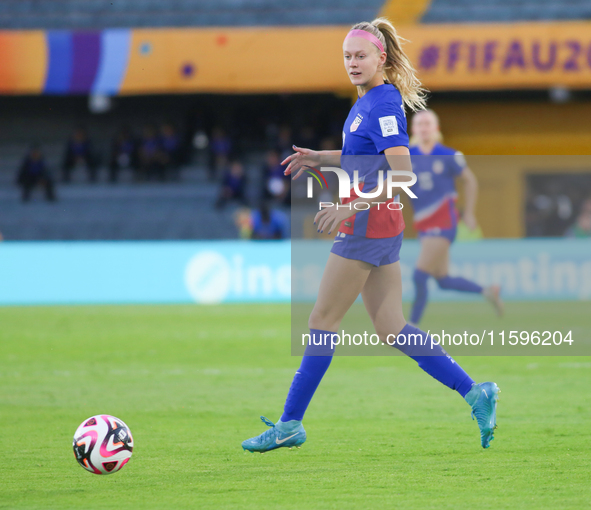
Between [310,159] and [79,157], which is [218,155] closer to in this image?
[79,157]

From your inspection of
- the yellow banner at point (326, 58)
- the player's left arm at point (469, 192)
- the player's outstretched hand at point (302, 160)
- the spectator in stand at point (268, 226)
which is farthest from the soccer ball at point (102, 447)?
the yellow banner at point (326, 58)

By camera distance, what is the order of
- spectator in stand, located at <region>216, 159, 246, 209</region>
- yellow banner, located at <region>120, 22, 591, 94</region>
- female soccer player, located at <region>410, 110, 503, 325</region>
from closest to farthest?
female soccer player, located at <region>410, 110, 503, 325</region> → yellow banner, located at <region>120, 22, 591, 94</region> → spectator in stand, located at <region>216, 159, 246, 209</region>

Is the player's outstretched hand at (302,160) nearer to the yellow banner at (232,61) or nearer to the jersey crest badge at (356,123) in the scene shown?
the jersey crest badge at (356,123)

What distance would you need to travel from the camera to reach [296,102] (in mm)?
24812

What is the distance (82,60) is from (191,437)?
17936 mm

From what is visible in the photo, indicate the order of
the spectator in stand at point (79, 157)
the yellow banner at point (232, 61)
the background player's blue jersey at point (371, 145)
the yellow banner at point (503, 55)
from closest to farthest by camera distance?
1. the background player's blue jersey at point (371, 145)
2. the yellow banner at point (503, 55)
3. the yellow banner at point (232, 61)
4. the spectator in stand at point (79, 157)

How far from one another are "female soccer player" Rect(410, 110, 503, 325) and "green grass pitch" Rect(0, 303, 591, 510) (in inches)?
45.5

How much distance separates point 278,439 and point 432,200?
5.65 metres

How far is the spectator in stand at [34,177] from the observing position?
2261 cm

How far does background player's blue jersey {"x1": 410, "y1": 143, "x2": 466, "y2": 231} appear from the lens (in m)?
9.73

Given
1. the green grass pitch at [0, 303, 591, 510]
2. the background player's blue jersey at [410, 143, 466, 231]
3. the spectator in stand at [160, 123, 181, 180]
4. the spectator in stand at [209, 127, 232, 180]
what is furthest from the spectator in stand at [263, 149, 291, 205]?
the background player's blue jersey at [410, 143, 466, 231]

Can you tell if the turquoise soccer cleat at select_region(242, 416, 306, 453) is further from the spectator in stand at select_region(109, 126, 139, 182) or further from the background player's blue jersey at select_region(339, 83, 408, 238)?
the spectator in stand at select_region(109, 126, 139, 182)

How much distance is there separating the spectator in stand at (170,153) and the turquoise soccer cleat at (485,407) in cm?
1929

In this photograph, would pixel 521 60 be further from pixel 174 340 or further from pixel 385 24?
pixel 385 24
